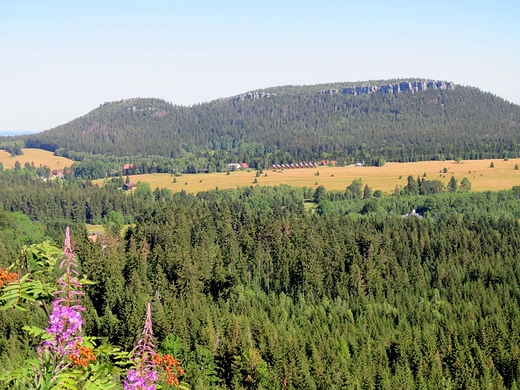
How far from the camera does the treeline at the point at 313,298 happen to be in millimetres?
52781

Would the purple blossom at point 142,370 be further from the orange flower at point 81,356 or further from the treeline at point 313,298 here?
the treeline at point 313,298

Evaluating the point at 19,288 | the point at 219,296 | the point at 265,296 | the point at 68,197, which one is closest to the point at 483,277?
the point at 265,296

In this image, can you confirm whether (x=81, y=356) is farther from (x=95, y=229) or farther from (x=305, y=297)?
(x=95, y=229)

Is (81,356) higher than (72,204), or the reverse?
(81,356)

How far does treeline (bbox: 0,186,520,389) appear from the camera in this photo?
52781mm

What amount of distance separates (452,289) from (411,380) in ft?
96.0

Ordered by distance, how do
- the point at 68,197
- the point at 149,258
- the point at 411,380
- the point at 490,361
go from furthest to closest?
the point at 68,197 → the point at 149,258 → the point at 490,361 → the point at 411,380

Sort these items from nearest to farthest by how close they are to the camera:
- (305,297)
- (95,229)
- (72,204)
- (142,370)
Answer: (142,370)
(305,297)
(95,229)
(72,204)

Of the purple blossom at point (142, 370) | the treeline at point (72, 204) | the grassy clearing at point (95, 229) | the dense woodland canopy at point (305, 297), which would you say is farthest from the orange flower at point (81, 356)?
the treeline at point (72, 204)

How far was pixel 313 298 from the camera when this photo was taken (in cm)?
7650

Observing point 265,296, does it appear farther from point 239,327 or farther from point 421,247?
point 421,247

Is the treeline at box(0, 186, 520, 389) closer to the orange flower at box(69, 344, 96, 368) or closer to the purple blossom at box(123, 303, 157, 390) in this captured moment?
the purple blossom at box(123, 303, 157, 390)

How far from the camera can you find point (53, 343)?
9547 mm

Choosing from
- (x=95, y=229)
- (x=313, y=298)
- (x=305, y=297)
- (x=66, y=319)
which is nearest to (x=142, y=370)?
(x=66, y=319)
